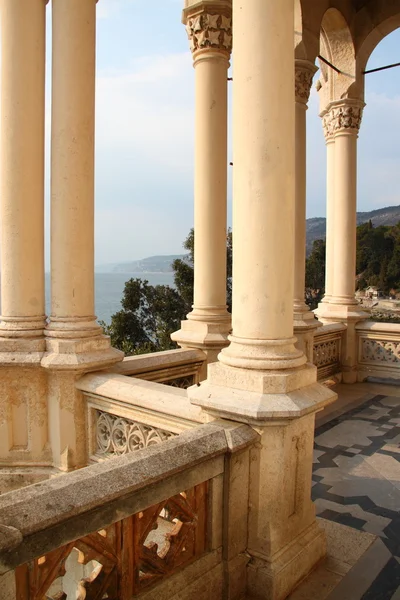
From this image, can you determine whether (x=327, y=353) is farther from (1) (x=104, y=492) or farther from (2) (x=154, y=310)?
(2) (x=154, y=310)

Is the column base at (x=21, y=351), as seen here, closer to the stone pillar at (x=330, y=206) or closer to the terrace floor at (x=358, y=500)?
the terrace floor at (x=358, y=500)

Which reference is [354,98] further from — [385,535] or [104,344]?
[385,535]

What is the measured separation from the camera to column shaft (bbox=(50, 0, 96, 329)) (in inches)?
311

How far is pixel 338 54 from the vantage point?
1694 centimetres

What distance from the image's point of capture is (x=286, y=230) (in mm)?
5598

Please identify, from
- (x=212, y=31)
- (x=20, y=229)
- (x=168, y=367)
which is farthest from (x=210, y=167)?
(x=20, y=229)

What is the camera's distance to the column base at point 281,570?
5.18 metres

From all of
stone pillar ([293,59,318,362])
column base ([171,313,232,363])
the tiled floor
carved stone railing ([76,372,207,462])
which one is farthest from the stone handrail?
stone pillar ([293,59,318,362])

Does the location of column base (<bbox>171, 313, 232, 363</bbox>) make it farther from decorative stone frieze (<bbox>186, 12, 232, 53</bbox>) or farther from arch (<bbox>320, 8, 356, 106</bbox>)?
arch (<bbox>320, 8, 356, 106</bbox>)

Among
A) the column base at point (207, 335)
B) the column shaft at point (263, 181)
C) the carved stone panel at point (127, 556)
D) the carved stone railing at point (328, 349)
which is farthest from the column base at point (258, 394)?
the carved stone railing at point (328, 349)

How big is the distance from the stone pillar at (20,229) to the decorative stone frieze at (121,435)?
107 centimetres

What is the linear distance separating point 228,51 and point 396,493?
31.0 feet

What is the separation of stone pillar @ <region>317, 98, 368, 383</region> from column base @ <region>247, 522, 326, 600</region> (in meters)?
11.2

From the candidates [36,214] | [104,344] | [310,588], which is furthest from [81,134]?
[310,588]
